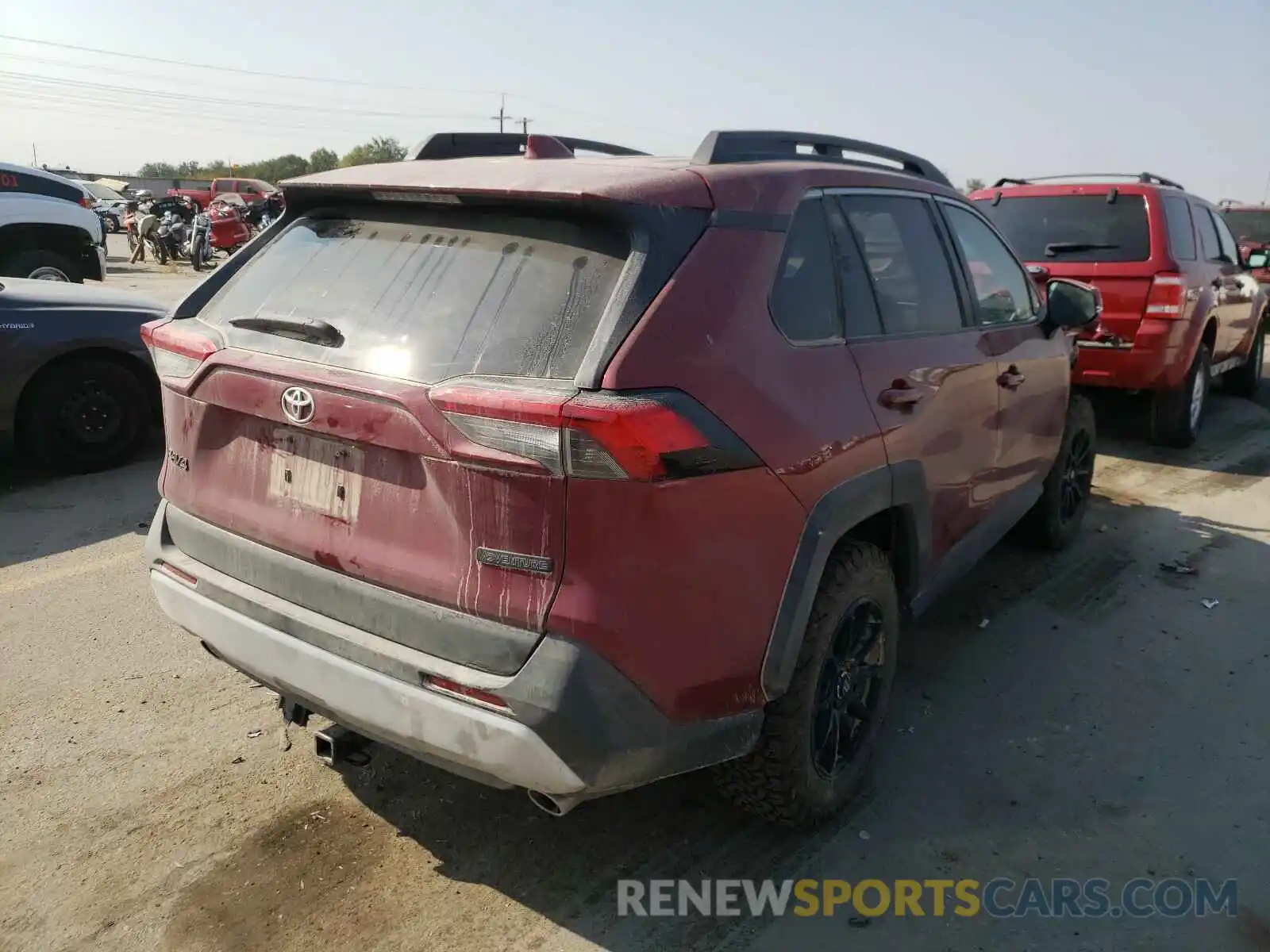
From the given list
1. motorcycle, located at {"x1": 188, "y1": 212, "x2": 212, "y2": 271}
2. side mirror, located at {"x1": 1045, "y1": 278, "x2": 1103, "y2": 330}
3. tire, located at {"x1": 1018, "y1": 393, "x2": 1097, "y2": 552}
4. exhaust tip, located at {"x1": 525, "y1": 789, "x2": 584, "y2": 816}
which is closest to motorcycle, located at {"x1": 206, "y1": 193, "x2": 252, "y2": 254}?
motorcycle, located at {"x1": 188, "y1": 212, "x2": 212, "y2": 271}

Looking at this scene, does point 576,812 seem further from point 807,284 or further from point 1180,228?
point 1180,228

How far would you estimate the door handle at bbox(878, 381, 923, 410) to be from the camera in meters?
2.97

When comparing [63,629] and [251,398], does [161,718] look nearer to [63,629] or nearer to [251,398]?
[63,629]

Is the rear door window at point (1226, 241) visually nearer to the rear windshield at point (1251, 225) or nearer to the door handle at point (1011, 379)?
the door handle at point (1011, 379)

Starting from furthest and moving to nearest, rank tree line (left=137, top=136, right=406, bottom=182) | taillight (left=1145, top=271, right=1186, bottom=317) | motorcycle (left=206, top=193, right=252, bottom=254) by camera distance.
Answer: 1. tree line (left=137, top=136, right=406, bottom=182)
2. motorcycle (left=206, top=193, right=252, bottom=254)
3. taillight (left=1145, top=271, right=1186, bottom=317)

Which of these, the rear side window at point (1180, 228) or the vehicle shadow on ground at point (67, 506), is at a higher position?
the rear side window at point (1180, 228)

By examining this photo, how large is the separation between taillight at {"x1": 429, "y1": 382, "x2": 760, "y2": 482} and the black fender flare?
1.72ft

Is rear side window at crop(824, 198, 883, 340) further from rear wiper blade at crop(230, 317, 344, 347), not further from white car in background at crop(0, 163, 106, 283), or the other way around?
white car in background at crop(0, 163, 106, 283)

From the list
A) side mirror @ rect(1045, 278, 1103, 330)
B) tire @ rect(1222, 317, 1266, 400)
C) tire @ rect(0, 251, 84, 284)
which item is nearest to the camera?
side mirror @ rect(1045, 278, 1103, 330)

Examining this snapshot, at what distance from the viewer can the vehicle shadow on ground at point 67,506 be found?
5.16 m

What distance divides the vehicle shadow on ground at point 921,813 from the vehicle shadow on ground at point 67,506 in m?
2.85

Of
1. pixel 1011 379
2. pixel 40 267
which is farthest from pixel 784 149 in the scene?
Answer: pixel 40 267

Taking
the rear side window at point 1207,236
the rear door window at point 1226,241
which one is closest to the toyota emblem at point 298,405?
the rear side window at point 1207,236

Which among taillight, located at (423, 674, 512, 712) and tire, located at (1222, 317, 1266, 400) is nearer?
taillight, located at (423, 674, 512, 712)
